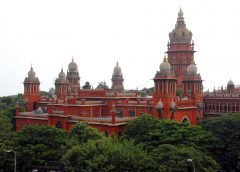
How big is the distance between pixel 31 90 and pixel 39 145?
3232 cm

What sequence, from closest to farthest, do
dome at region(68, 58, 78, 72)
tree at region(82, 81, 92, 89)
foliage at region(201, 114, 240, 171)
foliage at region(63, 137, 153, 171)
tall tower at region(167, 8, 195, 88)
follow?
foliage at region(63, 137, 153, 171) → foliage at region(201, 114, 240, 171) → tall tower at region(167, 8, 195, 88) → dome at region(68, 58, 78, 72) → tree at region(82, 81, 92, 89)

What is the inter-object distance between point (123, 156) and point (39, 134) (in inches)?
549

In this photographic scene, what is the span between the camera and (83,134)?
146 ft

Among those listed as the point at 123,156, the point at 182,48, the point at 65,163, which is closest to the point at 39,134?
the point at 65,163

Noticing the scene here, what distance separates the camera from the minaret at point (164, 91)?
1955 inches

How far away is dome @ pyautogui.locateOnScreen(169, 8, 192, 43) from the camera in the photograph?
69.9 metres

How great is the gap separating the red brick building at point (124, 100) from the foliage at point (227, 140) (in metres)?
6.50

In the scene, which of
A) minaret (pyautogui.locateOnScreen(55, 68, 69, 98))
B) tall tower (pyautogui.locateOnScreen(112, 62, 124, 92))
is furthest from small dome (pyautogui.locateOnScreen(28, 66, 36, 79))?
tall tower (pyautogui.locateOnScreen(112, 62, 124, 92))

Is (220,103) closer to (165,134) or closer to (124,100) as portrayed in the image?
(124,100)

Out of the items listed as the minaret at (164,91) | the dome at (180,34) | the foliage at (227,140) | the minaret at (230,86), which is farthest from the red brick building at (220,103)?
the dome at (180,34)

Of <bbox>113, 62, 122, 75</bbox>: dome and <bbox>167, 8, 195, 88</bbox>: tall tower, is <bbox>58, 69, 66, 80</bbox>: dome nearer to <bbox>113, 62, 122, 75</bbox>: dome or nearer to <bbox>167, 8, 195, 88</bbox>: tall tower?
<bbox>113, 62, 122, 75</bbox>: dome

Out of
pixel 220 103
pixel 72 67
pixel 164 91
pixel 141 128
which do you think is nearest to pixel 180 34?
pixel 220 103

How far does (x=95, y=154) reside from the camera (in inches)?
1387

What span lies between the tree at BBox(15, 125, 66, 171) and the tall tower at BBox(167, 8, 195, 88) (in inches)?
1256
